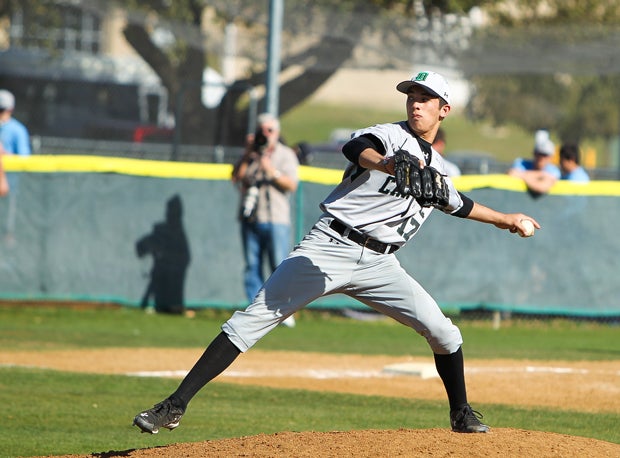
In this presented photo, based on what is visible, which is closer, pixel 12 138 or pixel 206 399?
pixel 206 399

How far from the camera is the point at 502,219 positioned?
20.6 ft

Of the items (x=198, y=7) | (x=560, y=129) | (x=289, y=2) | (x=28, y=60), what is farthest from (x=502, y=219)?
(x=560, y=129)

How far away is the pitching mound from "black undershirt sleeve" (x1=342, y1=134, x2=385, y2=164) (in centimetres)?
140

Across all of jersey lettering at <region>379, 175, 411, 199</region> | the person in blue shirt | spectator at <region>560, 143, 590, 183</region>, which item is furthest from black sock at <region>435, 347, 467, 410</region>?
the person in blue shirt

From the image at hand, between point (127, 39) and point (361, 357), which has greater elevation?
point (127, 39)

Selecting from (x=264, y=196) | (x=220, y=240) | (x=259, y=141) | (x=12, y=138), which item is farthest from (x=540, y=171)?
(x=12, y=138)

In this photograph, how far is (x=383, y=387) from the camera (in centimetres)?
962

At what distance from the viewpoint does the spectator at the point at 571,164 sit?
1452 centimetres

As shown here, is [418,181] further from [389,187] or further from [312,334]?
A: [312,334]

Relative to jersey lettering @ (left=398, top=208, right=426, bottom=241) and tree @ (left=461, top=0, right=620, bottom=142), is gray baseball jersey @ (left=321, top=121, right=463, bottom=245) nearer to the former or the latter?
jersey lettering @ (left=398, top=208, right=426, bottom=241)

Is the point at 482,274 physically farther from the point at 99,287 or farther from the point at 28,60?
the point at 28,60

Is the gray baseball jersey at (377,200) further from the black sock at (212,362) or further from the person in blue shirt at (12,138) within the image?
the person in blue shirt at (12,138)

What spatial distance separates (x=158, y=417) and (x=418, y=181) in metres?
1.72

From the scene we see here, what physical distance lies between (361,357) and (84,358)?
8.52ft
